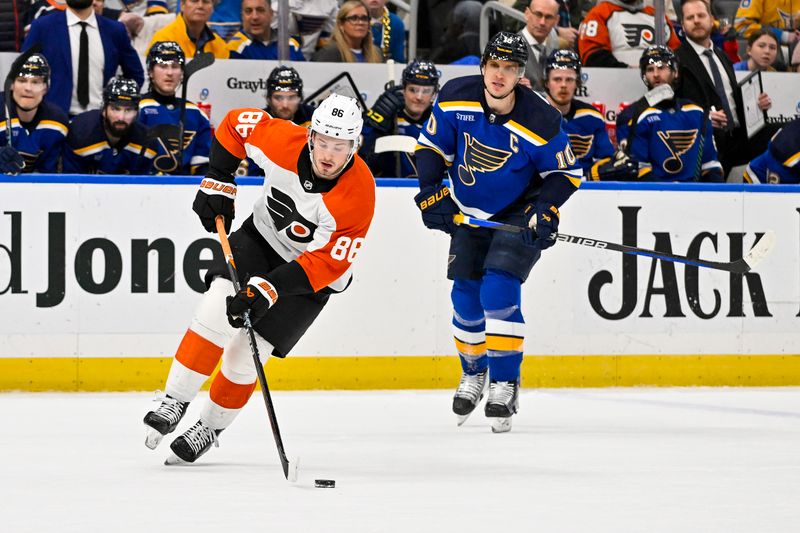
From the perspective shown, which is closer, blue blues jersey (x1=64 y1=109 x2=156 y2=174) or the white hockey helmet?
the white hockey helmet

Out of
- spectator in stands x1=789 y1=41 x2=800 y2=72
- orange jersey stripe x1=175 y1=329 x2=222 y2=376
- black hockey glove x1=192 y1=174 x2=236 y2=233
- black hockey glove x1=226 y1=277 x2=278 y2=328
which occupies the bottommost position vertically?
orange jersey stripe x1=175 y1=329 x2=222 y2=376

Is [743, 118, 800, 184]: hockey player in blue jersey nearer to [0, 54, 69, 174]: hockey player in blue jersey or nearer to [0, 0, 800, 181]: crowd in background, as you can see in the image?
[0, 0, 800, 181]: crowd in background

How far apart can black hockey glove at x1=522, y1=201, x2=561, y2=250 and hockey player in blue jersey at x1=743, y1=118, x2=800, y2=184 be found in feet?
8.89

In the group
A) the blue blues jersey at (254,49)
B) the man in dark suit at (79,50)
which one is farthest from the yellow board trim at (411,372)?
the blue blues jersey at (254,49)

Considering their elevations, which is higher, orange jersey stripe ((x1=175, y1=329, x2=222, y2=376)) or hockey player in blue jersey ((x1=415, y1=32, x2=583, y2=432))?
hockey player in blue jersey ((x1=415, y1=32, x2=583, y2=432))

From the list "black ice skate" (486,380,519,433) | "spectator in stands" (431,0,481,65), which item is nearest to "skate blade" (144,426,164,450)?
"black ice skate" (486,380,519,433)

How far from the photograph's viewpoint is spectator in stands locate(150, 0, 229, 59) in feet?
23.6

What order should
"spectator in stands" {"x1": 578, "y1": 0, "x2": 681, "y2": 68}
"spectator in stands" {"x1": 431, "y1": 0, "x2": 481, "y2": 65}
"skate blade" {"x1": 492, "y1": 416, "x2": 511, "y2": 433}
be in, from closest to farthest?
"skate blade" {"x1": 492, "y1": 416, "x2": 511, "y2": 433} → "spectator in stands" {"x1": 578, "y1": 0, "x2": 681, "y2": 68} → "spectator in stands" {"x1": 431, "y1": 0, "x2": 481, "y2": 65}

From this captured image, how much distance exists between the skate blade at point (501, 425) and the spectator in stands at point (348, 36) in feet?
9.42

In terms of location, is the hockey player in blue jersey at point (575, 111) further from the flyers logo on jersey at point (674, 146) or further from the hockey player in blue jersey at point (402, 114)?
the hockey player in blue jersey at point (402, 114)

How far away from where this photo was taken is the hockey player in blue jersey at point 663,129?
725 cm

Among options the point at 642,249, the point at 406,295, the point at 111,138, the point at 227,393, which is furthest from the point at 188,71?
the point at 227,393

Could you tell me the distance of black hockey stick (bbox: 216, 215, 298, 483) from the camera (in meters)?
3.81

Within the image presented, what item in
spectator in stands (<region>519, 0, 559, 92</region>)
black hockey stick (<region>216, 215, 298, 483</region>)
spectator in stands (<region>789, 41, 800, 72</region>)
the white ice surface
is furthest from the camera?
spectator in stands (<region>789, 41, 800, 72</region>)
